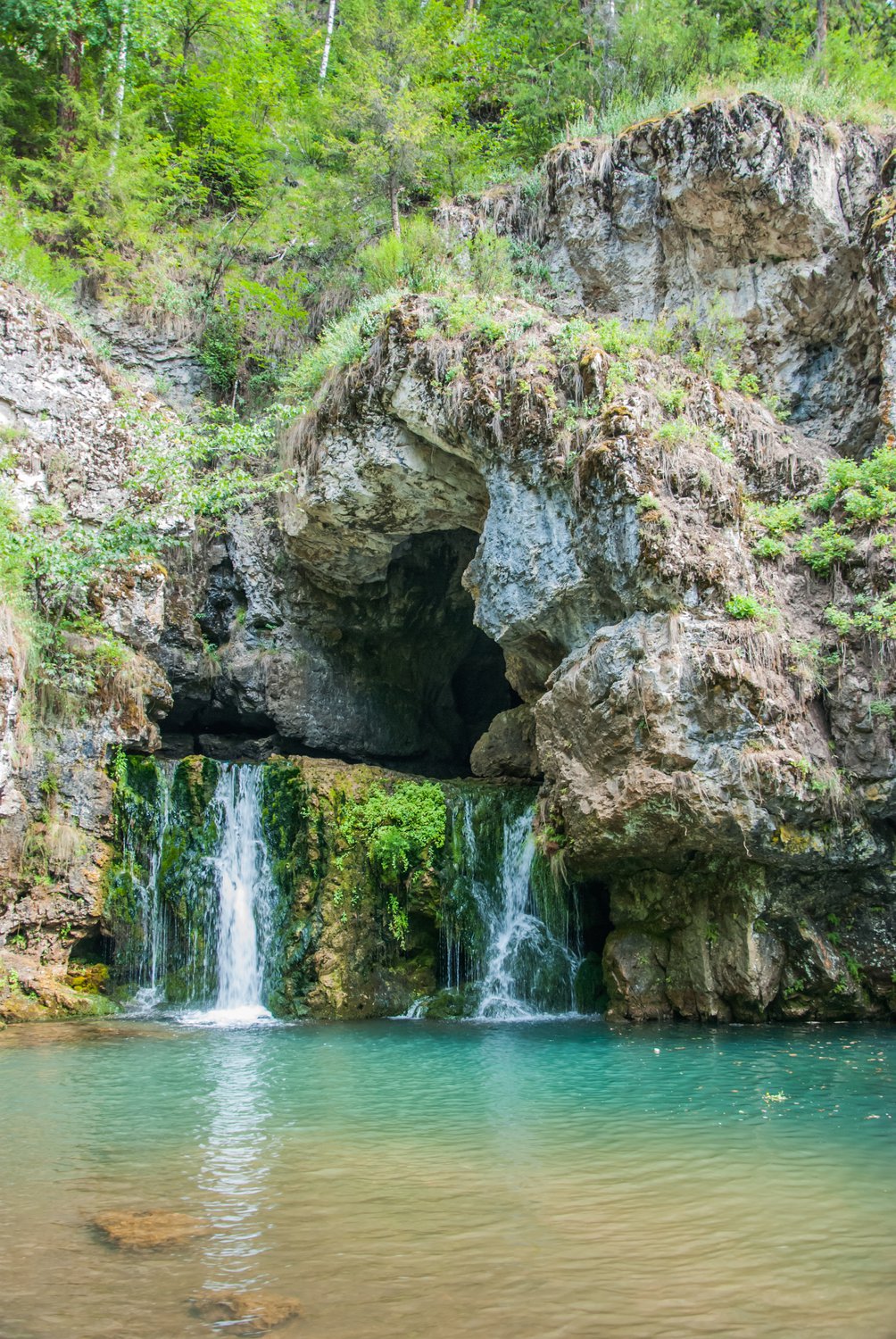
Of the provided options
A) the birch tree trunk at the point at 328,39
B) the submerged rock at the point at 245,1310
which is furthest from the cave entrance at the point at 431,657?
the birch tree trunk at the point at 328,39

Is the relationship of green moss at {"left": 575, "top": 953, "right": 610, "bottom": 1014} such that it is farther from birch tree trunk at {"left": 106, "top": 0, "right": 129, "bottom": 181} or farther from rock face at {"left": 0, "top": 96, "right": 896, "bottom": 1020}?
birch tree trunk at {"left": 106, "top": 0, "right": 129, "bottom": 181}

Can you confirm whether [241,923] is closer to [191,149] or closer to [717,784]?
[717,784]

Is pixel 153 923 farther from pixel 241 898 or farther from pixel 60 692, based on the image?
Answer: pixel 60 692

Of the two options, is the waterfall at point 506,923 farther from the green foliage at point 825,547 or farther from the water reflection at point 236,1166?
the green foliage at point 825,547

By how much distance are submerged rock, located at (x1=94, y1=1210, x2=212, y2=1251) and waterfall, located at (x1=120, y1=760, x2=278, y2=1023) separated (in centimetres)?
806

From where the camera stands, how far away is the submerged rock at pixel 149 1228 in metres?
4.41

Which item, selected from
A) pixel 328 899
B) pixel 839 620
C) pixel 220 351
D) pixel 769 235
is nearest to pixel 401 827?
pixel 328 899

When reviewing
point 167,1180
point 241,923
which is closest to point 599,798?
point 241,923

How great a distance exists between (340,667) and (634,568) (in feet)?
26.0

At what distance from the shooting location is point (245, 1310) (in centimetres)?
372

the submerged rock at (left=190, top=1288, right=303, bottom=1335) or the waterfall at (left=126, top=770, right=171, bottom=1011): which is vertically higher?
the waterfall at (left=126, top=770, right=171, bottom=1011)

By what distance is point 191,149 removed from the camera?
20750 millimetres

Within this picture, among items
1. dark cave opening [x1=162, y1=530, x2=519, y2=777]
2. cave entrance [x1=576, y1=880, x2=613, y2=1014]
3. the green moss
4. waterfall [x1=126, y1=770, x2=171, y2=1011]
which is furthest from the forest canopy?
the green moss

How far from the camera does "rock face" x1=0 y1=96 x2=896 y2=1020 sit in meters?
11.1
